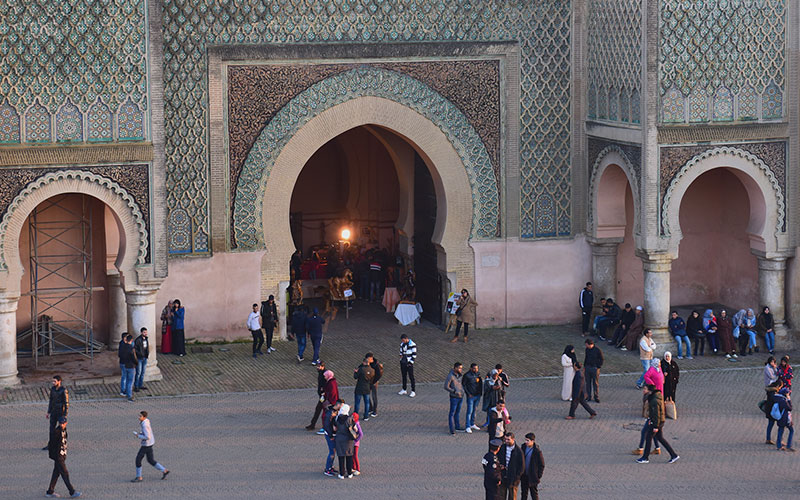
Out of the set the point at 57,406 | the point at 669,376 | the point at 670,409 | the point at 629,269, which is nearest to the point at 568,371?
the point at 669,376

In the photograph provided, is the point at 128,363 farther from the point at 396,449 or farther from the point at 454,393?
the point at 454,393

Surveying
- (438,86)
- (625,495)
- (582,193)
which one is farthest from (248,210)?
(625,495)

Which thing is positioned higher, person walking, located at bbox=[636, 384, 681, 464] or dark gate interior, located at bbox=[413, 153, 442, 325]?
dark gate interior, located at bbox=[413, 153, 442, 325]

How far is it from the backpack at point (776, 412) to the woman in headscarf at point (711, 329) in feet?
16.2

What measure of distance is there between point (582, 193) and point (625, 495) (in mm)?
8921

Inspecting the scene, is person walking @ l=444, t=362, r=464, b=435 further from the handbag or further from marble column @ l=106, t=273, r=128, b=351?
marble column @ l=106, t=273, r=128, b=351

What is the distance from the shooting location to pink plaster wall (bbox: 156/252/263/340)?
22609mm

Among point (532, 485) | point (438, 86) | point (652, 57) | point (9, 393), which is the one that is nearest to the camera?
point (532, 485)

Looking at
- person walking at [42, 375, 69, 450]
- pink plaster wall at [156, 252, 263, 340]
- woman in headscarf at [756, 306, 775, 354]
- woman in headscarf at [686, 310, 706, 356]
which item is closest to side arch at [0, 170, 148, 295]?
pink plaster wall at [156, 252, 263, 340]

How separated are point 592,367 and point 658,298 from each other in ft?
10.6

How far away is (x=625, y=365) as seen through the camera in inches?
864

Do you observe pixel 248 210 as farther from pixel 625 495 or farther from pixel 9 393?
pixel 625 495

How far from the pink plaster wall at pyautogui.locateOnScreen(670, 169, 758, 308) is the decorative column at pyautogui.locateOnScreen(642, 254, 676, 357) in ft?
8.70

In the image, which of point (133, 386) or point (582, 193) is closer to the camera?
point (133, 386)
